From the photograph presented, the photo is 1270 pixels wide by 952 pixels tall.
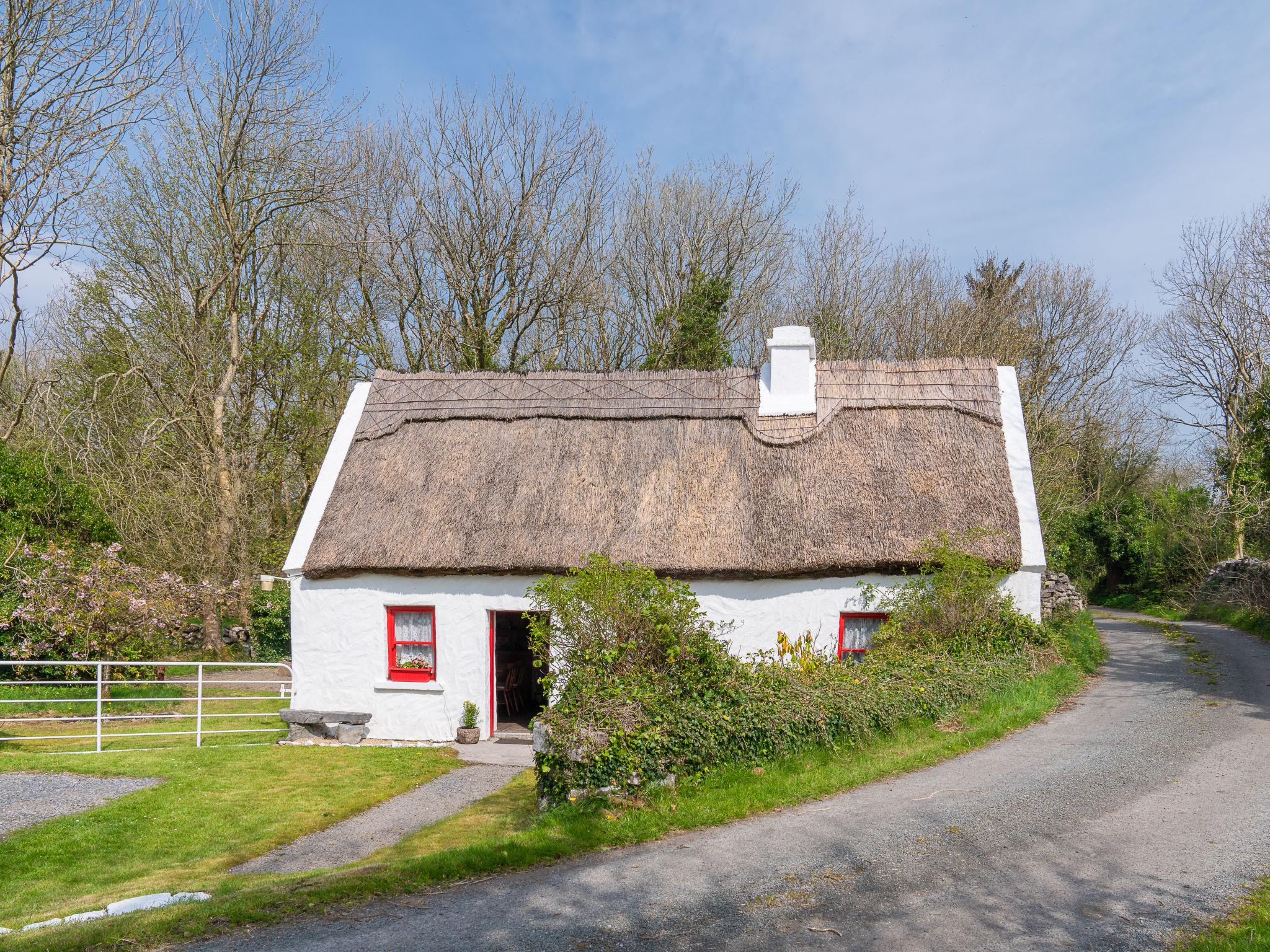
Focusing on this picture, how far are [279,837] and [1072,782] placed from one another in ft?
25.2

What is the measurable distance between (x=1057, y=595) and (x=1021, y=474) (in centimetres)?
679

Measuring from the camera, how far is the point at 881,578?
38.8 ft

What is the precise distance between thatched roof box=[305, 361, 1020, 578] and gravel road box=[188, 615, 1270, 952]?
407 centimetres

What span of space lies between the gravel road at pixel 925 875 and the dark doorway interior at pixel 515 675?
290 inches

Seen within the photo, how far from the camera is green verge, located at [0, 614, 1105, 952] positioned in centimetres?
530

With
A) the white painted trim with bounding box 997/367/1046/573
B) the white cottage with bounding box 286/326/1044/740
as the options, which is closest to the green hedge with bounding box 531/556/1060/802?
the white cottage with bounding box 286/326/1044/740

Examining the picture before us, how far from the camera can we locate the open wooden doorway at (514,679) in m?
13.5

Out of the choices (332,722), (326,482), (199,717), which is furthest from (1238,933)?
(326,482)

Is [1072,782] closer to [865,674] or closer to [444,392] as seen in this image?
[865,674]

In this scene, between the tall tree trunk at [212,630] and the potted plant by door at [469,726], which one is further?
the tall tree trunk at [212,630]

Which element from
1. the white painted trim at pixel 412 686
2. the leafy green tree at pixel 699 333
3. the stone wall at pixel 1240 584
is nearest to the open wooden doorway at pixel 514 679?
the white painted trim at pixel 412 686

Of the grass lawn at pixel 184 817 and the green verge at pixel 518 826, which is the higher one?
the green verge at pixel 518 826

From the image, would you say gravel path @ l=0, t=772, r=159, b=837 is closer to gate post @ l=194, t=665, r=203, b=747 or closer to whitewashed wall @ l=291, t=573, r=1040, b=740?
gate post @ l=194, t=665, r=203, b=747

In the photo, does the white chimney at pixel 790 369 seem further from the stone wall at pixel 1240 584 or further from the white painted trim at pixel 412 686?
the stone wall at pixel 1240 584
